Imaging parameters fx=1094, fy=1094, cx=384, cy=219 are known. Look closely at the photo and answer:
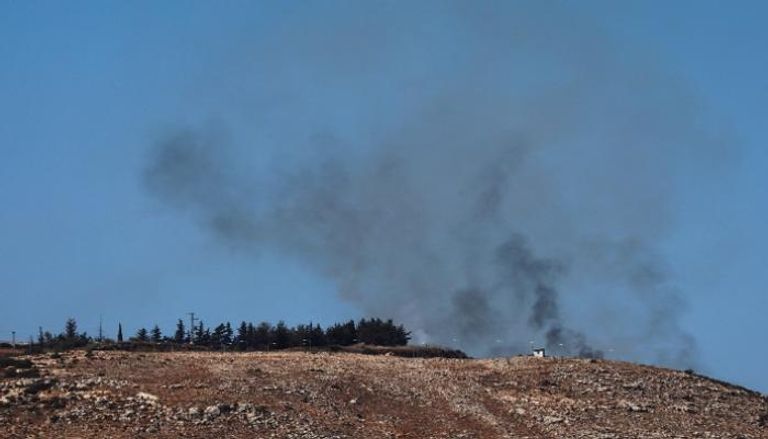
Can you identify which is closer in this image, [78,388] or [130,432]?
[130,432]

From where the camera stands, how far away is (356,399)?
49.3 m

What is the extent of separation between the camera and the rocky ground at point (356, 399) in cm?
4391

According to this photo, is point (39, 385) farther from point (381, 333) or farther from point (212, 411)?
point (381, 333)

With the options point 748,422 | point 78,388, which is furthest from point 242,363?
point 748,422

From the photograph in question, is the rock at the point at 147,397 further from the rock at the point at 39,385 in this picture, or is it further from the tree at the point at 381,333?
the tree at the point at 381,333

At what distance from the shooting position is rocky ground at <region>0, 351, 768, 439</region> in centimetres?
4391

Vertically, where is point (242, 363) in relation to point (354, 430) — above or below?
above

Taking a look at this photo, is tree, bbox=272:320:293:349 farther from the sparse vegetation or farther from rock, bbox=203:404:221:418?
rock, bbox=203:404:221:418

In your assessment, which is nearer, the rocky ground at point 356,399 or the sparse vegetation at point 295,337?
the rocky ground at point 356,399

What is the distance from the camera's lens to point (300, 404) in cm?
4762

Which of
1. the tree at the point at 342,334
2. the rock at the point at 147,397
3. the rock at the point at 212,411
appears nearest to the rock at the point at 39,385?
the rock at the point at 147,397

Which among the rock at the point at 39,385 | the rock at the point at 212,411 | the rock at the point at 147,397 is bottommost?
the rock at the point at 212,411

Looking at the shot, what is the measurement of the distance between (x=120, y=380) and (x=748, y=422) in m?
29.1

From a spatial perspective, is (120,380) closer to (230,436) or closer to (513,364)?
(230,436)
